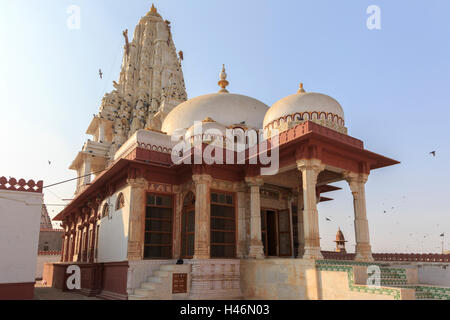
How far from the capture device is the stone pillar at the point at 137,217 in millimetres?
12562

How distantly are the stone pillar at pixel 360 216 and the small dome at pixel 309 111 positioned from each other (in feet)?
5.86

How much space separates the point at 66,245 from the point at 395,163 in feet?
70.7

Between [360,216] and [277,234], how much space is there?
375 centimetres

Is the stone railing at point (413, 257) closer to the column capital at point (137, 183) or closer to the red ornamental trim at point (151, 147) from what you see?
the red ornamental trim at point (151, 147)

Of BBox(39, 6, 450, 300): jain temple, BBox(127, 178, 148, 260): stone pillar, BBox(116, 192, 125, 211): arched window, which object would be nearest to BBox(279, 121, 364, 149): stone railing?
BBox(39, 6, 450, 300): jain temple

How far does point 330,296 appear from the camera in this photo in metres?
9.57

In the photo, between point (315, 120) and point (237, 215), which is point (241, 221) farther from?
point (315, 120)

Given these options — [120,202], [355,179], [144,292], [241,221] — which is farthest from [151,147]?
[355,179]

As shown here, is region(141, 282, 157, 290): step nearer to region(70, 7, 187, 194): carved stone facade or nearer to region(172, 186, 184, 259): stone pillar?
region(172, 186, 184, 259): stone pillar

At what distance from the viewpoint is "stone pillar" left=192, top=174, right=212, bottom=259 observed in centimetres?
1246

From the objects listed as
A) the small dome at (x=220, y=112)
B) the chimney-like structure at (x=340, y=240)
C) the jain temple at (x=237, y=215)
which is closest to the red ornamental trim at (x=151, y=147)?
the jain temple at (x=237, y=215)

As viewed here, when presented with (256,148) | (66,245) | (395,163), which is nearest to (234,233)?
(256,148)

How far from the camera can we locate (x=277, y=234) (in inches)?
597
